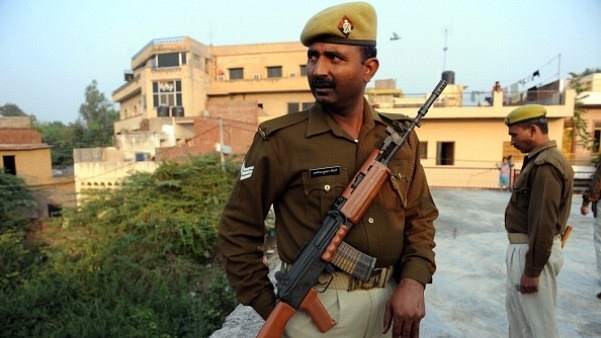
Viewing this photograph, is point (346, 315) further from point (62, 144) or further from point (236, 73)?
point (62, 144)

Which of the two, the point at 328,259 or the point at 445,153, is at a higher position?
the point at 328,259

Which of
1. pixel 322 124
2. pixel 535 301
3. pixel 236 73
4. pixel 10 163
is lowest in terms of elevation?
pixel 10 163

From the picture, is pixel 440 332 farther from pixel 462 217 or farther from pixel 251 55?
pixel 251 55

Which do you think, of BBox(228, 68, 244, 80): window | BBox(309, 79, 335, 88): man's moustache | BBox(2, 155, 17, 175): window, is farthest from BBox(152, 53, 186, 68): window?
BBox(309, 79, 335, 88): man's moustache

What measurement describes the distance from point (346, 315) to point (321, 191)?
1.62 feet

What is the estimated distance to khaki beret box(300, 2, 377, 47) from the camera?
134 cm

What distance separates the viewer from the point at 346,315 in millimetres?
1415

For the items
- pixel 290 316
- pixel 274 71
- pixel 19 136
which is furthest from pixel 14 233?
pixel 274 71

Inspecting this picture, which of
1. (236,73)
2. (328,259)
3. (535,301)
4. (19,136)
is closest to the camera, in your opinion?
(328,259)

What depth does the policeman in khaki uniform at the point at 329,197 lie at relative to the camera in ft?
Answer: 4.47

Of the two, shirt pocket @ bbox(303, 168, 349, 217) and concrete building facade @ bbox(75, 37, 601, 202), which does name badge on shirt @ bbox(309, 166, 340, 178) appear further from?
A: concrete building facade @ bbox(75, 37, 601, 202)

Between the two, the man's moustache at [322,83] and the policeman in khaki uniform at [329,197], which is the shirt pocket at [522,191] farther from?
the man's moustache at [322,83]

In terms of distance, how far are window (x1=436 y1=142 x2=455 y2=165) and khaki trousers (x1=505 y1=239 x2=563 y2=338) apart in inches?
601

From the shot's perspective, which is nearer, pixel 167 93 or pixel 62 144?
pixel 167 93
